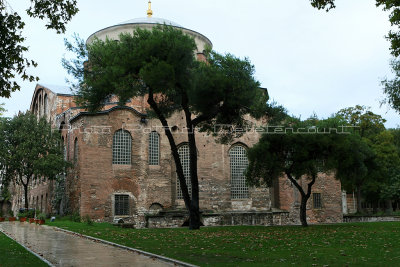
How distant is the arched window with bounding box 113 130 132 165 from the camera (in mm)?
30719

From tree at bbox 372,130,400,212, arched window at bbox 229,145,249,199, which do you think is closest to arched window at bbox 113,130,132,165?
arched window at bbox 229,145,249,199

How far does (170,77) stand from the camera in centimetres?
1811

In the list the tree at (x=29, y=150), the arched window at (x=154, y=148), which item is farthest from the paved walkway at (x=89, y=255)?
the arched window at (x=154, y=148)

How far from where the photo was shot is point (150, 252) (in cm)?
1077

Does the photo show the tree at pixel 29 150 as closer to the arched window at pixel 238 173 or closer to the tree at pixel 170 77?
the tree at pixel 170 77

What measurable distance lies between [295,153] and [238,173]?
1055cm

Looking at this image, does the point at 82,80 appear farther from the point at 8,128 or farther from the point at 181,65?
the point at 8,128

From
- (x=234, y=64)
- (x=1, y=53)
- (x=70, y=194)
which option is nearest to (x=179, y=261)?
(x=1, y=53)

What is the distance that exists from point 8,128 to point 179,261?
1092 inches

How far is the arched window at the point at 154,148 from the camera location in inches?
1257

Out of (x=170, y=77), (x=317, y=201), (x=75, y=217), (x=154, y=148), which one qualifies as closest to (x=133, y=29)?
(x=154, y=148)

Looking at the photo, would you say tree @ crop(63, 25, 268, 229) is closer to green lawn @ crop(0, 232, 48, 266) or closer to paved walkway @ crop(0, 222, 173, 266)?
paved walkway @ crop(0, 222, 173, 266)

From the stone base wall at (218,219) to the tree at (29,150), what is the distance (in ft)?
25.6

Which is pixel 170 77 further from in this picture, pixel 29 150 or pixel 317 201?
pixel 317 201
